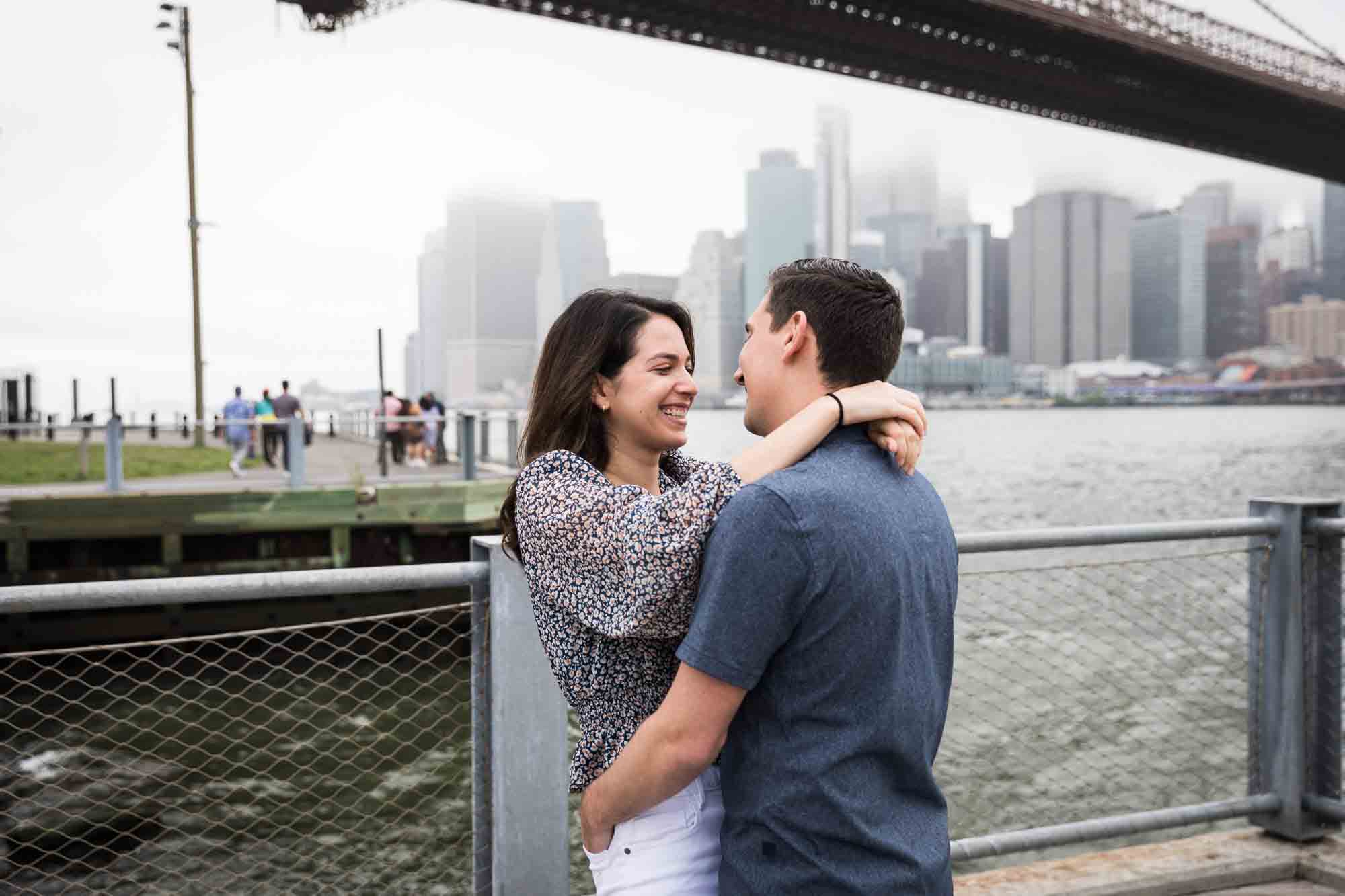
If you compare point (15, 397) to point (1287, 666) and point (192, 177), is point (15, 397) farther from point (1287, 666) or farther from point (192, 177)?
point (1287, 666)

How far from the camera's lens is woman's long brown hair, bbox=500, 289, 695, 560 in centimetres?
165

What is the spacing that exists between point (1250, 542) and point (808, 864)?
2367 mm

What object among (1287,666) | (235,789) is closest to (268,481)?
(235,789)

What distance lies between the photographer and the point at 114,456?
1138cm

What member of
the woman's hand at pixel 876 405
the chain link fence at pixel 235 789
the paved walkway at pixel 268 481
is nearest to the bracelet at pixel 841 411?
the woman's hand at pixel 876 405

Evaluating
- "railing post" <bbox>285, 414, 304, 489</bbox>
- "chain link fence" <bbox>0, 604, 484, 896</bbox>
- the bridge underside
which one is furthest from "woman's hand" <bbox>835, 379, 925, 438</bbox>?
the bridge underside

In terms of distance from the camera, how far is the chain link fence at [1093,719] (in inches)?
305

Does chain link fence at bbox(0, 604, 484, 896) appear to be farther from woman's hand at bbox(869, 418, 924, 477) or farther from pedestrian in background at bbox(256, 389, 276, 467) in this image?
pedestrian in background at bbox(256, 389, 276, 467)

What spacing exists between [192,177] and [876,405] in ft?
69.1

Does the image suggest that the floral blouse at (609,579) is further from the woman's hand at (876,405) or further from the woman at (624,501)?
the woman's hand at (876,405)

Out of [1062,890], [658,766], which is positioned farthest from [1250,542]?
[658,766]

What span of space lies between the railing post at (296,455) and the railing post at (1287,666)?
993cm

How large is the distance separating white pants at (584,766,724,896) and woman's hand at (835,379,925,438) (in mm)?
538

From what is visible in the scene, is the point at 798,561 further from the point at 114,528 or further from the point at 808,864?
the point at 114,528
